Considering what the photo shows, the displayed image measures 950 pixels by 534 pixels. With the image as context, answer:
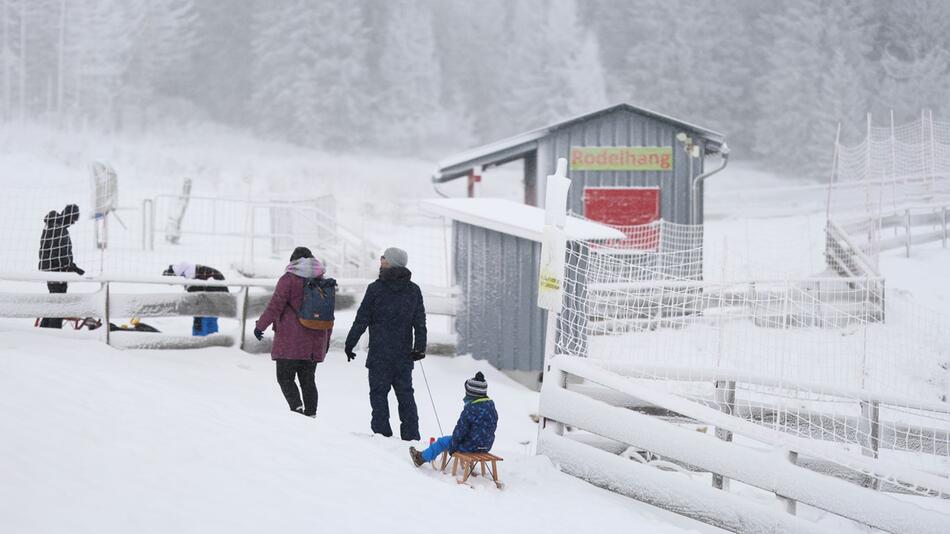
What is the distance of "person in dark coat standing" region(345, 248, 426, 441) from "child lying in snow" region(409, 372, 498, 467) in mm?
980

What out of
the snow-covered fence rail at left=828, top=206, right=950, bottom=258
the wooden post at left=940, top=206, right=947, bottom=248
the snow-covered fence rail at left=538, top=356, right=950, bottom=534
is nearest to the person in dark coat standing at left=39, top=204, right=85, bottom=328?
the snow-covered fence rail at left=538, top=356, right=950, bottom=534

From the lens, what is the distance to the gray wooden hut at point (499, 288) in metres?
→ 11.4

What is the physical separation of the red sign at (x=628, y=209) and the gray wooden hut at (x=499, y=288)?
6412 millimetres

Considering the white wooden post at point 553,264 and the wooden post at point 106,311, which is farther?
the wooden post at point 106,311

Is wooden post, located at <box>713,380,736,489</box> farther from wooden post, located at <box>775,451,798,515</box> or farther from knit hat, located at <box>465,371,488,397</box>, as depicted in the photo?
knit hat, located at <box>465,371,488,397</box>

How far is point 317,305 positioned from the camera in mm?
7715

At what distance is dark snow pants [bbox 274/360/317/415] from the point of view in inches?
303

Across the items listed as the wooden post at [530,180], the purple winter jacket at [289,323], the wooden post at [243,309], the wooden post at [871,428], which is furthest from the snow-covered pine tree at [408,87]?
the wooden post at [871,428]

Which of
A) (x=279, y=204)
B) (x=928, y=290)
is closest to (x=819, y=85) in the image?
(x=928, y=290)

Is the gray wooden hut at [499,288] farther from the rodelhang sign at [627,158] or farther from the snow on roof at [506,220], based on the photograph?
the rodelhang sign at [627,158]

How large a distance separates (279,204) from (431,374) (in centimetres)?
748

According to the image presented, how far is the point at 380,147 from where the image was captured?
59125mm

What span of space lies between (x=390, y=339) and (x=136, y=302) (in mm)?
4141

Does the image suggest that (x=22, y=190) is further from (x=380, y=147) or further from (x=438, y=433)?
(x=380, y=147)
